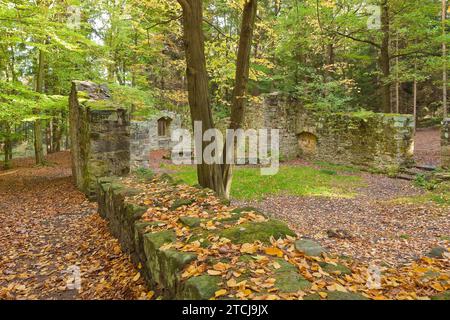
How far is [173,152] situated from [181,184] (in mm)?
13194

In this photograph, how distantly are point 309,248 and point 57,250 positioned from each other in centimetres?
445

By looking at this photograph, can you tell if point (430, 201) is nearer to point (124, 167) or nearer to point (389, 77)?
point (389, 77)

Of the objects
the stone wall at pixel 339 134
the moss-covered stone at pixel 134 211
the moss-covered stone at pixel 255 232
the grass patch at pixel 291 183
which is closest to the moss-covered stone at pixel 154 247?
the moss-covered stone at pixel 255 232

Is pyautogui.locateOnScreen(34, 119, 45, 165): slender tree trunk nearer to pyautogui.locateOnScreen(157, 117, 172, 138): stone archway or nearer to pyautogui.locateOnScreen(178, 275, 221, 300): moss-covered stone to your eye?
pyautogui.locateOnScreen(157, 117, 172, 138): stone archway

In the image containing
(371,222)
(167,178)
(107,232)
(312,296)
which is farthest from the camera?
(371,222)

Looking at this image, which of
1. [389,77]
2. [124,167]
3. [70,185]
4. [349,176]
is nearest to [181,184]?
[124,167]

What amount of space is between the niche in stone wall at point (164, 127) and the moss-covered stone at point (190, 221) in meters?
20.2

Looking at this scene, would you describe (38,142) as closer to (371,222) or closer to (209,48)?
(209,48)

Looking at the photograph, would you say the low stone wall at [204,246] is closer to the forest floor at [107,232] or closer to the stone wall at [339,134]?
the forest floor at [107,232]

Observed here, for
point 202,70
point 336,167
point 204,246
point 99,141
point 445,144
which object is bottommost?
point 336,167

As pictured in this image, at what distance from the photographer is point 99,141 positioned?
8.10 metres

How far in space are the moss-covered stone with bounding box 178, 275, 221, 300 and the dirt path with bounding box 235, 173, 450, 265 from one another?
3.99m

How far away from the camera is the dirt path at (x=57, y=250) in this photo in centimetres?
395

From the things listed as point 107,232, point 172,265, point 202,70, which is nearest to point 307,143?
point 202,70
